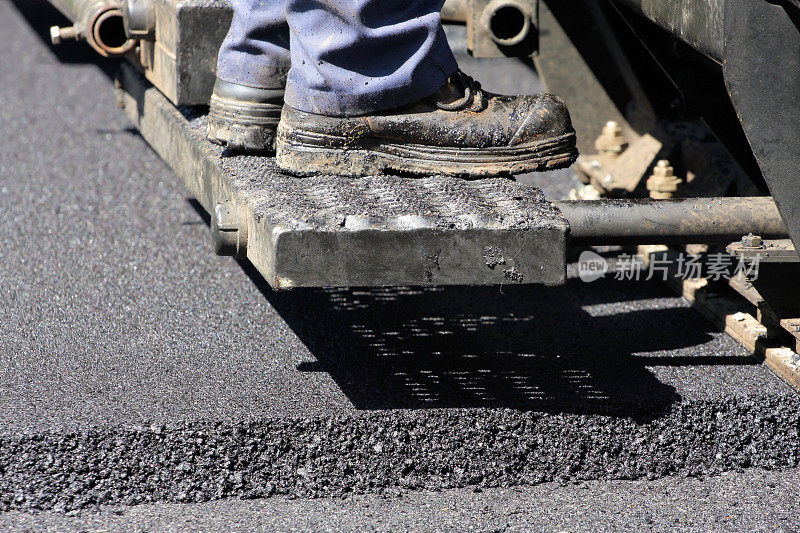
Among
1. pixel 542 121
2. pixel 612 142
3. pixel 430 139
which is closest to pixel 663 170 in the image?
pixel 612 142

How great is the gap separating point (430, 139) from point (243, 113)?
21.1 inches

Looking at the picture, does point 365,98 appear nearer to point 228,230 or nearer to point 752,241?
point 228,230

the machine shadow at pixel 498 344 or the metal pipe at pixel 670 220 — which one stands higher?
the metal pipe at pixel 670 220

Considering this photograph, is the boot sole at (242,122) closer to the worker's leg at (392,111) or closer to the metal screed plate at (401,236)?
the worker's leg at (392,111)

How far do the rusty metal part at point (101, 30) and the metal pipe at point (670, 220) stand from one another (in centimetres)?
165

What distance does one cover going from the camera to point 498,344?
304cm

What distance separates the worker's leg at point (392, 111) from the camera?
2.45 metres

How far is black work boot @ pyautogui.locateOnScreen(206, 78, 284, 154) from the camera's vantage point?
2.69 m

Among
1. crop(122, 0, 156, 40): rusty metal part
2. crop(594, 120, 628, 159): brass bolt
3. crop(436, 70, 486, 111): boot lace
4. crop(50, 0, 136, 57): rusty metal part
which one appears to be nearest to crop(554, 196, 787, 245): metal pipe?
crop(436, 70, 486, 111): boot lace

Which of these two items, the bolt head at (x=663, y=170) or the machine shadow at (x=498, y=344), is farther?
the bolt head at (x=663, y=170)

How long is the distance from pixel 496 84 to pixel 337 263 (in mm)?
4332

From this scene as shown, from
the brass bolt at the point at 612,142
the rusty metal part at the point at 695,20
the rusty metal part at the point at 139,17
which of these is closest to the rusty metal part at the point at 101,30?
the rusty metal part at the point at 139,17

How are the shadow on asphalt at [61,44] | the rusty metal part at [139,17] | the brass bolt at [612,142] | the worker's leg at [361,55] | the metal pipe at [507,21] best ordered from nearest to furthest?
the worker's leg at [361,55] < the rusty metal part at [139,17] < the metal pipe at [507,21] < the brass bolt at [612,142] < the shadow on asphalt at [61,44]

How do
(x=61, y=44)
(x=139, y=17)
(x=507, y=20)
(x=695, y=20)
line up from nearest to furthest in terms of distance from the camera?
1. (x=695, y=20)
2. (x=139, y=17)
3. (x=507, y=20)
4. (x=61, y=44)
